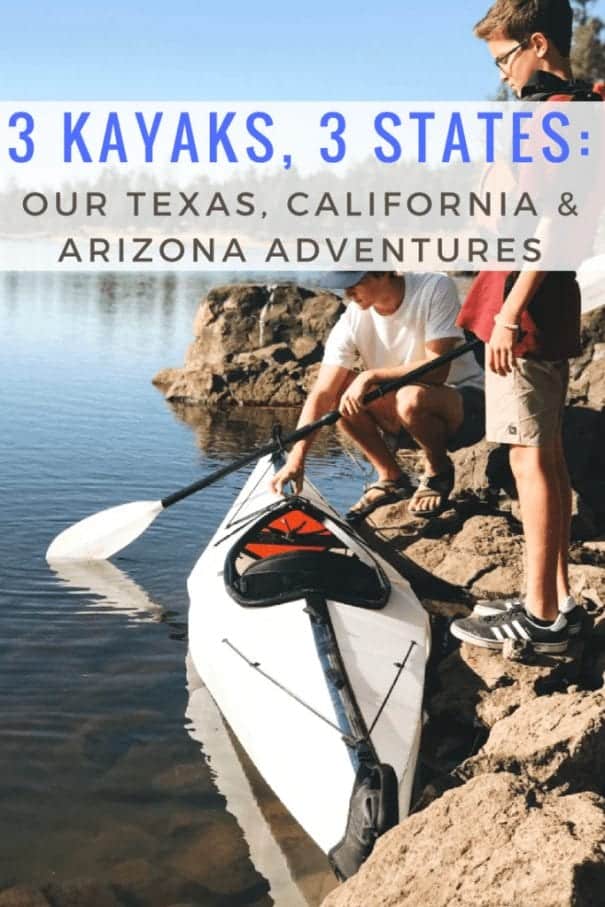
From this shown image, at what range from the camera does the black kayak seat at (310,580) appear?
423 cm

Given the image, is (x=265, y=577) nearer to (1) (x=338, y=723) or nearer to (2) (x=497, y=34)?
(1) (x=338, y=723)

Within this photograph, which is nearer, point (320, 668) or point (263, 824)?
point (263, 824)

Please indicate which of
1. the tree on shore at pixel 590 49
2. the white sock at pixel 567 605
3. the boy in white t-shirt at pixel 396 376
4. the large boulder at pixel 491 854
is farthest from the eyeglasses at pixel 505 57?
the tree on shore at pixel 590 49

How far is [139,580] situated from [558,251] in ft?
11.1

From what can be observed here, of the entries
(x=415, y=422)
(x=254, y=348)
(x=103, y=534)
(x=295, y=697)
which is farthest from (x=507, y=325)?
(x=254, y=348)

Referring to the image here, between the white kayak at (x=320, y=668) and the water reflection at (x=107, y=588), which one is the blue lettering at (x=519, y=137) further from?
the water reflection at (x=107, y=588)

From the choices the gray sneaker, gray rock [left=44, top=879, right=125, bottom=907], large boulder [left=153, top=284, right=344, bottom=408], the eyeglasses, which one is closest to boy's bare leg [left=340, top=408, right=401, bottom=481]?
the gray sneaker

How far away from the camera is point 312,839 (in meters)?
3.42

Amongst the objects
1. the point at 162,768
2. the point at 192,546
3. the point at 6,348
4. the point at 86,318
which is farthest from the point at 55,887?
the point at 86,318

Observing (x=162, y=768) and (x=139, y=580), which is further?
(x=139, y=580)

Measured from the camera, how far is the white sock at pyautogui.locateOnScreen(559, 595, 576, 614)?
4.04 m

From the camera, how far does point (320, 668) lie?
373 cm

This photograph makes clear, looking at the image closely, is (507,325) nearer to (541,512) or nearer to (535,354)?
(535,354)

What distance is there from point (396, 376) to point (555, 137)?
2135 mm
